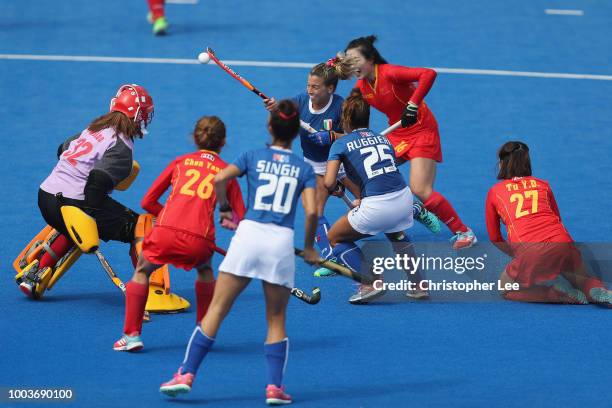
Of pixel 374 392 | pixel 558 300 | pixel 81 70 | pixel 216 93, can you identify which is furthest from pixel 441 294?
pixel 81 70

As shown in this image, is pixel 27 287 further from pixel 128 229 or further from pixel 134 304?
pixel 134 304

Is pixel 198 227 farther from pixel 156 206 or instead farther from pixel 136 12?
pixel 136 12

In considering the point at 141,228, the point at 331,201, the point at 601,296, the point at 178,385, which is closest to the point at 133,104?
the point at 141,228

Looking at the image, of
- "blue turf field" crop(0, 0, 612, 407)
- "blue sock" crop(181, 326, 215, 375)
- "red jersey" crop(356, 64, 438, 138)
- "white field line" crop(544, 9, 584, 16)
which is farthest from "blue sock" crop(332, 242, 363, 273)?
"white field line" crop(544, 9, 584, 16)

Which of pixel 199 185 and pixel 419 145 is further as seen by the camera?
pixel 419 145

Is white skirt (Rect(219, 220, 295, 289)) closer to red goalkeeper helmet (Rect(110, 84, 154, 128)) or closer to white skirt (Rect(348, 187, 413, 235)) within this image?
white skirt (Rect(348, 187, 413, 235))

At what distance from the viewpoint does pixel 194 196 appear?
6.69m

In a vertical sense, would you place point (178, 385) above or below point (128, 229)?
below

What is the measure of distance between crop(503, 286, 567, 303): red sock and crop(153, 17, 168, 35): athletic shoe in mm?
8010

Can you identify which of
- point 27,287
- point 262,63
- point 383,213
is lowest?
point 27,287

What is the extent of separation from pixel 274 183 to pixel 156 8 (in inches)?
357

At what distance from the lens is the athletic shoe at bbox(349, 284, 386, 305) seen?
7.95 meters

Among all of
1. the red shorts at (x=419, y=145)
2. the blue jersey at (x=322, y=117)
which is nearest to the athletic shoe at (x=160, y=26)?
the blue jersey at (x=322, y=117)

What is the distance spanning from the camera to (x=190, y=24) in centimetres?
1529
